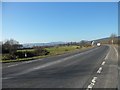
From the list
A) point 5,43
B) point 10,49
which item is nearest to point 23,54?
point 10,49

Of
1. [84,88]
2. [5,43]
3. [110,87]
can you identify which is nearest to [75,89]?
[84,88]

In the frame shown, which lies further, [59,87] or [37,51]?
[37,51]

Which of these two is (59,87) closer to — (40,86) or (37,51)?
(40,86)

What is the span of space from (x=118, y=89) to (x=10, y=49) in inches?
1487

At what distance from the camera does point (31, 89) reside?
10.9 m

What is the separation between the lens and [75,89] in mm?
10641

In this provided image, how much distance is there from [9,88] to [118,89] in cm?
412

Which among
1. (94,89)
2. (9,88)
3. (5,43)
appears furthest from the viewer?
(5,43)

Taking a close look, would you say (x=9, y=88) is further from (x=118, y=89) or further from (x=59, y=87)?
(x=118, y=89)

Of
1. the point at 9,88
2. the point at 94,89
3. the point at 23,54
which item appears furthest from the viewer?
the point at 23,54

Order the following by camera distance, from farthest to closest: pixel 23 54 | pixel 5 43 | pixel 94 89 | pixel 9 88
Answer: pixel 5 43 < pixel 23 54 < pixel 9 88 < pixel 94 89

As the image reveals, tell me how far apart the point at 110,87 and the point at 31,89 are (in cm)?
298

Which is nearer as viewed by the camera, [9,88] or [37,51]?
[9,88]

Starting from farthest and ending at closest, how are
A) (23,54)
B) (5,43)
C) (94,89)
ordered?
(5,43) → (23,54) → (94,89)
